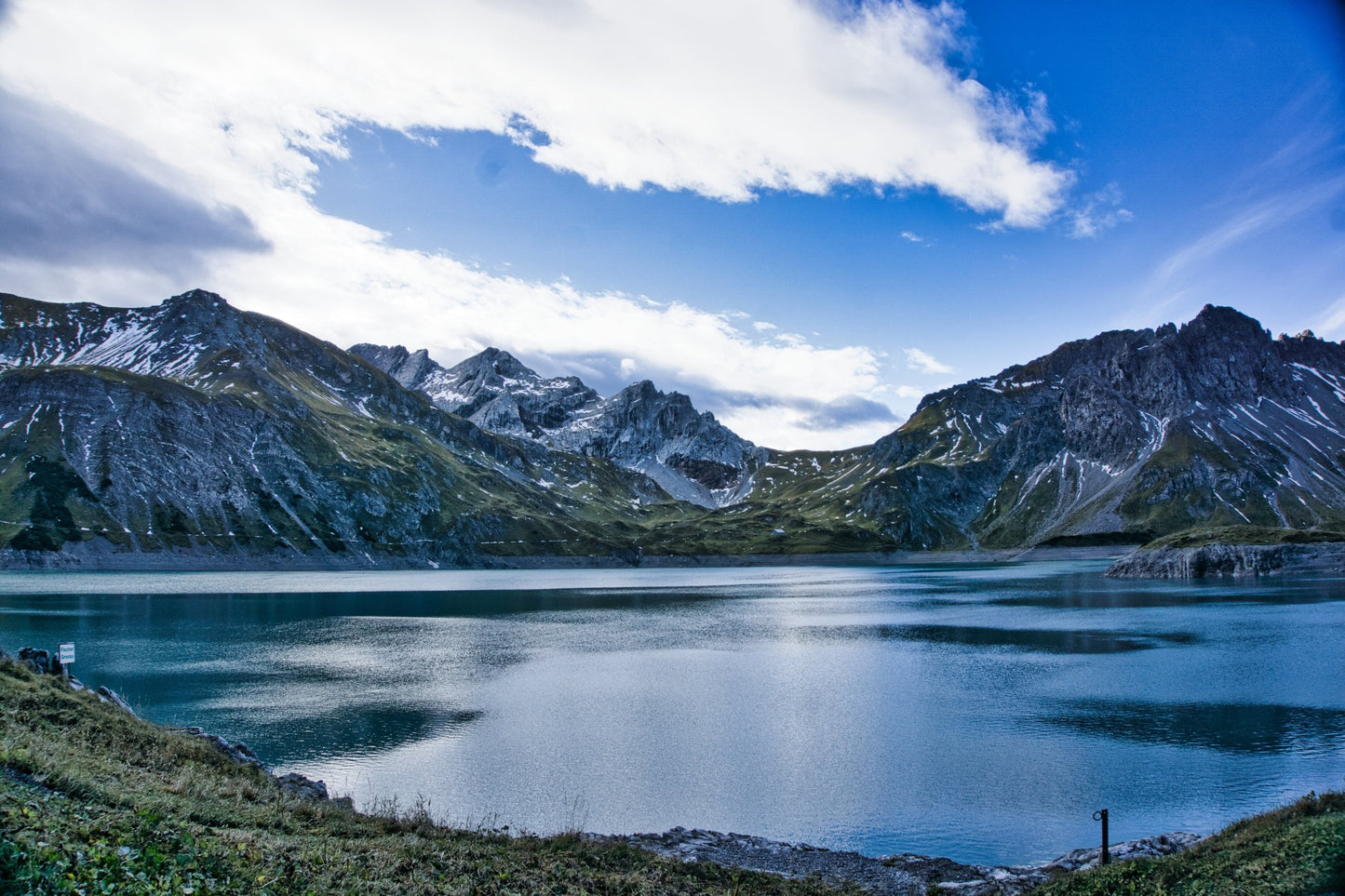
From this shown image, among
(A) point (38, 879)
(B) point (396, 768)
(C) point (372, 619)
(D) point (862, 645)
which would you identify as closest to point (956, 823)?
(B) point (396, 768)

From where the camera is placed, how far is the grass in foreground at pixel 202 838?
14.0 meters

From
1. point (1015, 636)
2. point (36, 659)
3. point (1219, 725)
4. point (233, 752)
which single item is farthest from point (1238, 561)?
point (36, 659)

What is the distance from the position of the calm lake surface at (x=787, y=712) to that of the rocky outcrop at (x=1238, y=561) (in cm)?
7586

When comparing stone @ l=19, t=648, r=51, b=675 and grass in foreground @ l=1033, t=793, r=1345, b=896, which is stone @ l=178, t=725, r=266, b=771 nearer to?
stone @ l=19, t=648, r=51, b=675

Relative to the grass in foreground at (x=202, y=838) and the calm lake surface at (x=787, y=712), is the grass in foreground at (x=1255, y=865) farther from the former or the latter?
the grass in foreground at (x=202, y=838)

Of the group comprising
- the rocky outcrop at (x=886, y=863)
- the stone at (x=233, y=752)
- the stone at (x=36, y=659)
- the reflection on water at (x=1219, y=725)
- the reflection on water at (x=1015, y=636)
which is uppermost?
the stone at (x=36, y=659)

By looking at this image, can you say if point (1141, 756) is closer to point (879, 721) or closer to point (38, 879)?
point (879, 721)

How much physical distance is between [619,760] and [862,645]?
1936 inches

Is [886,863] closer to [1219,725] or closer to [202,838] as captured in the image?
[202,838]

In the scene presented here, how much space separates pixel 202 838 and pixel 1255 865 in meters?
24.8

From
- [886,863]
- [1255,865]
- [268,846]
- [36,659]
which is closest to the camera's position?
[268,846]

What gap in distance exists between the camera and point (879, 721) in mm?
48812

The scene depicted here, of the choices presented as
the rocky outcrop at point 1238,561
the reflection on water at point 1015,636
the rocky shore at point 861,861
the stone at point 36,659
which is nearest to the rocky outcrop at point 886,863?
the rocky shore at point 861,861

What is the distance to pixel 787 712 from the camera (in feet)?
172
